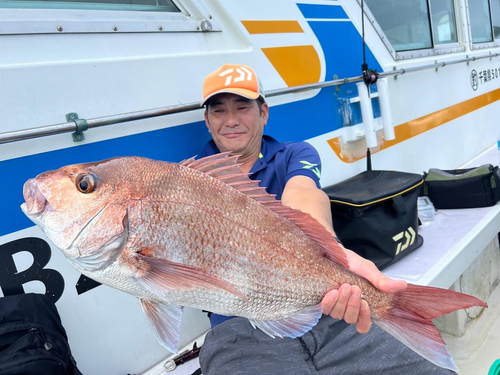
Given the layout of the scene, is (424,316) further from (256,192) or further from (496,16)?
(496,16)

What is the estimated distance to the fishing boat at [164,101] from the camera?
1.70 metres

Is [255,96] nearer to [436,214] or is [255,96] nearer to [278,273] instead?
[278,273]

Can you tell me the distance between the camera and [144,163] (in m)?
1.14

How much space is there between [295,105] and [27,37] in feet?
5.71

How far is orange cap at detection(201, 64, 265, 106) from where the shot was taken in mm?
1974

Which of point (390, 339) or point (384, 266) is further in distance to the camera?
point (384, 266)

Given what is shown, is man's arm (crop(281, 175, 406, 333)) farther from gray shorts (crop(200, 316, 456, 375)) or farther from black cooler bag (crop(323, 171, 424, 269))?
black cooler bag (crop(323, 171, 424, 269))

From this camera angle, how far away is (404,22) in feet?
14.0

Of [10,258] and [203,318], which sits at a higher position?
[10,258]

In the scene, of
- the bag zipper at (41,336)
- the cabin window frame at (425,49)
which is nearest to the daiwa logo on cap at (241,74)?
the bag zipper at (41,336)

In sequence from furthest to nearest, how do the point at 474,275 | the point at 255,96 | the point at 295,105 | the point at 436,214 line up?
the point at 436,214 → the point at 474,275 → the point at 295,105 → the point at 255,96

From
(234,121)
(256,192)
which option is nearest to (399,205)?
(234,121)

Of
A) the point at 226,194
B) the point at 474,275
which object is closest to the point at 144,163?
the point at 226,194

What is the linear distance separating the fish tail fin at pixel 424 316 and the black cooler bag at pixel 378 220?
4.44ft
